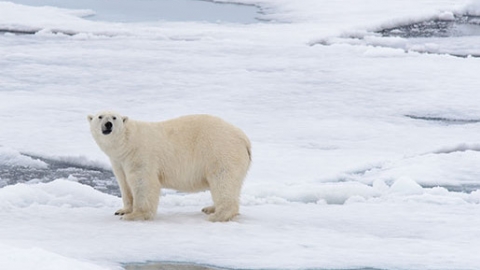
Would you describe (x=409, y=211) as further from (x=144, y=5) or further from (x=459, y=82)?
(x=144, y=5)

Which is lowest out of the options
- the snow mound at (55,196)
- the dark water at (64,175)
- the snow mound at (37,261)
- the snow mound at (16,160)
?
the snow mound at (37,261)

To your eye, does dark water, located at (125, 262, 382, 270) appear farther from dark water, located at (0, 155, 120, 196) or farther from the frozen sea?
dark water, located at (0, 155, 120, 196)

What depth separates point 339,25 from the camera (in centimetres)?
1324

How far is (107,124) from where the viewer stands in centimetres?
445

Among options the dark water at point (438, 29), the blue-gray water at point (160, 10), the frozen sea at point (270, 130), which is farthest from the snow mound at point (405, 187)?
the blue-gray water at point (160, 10)

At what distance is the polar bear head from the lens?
4449 millimetres

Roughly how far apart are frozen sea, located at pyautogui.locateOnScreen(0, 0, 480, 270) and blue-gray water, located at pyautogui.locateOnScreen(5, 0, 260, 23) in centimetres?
25

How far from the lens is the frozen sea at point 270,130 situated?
13.3 ft

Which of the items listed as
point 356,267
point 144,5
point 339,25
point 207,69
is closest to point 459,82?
point 207,69

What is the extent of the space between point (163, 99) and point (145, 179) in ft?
12.8

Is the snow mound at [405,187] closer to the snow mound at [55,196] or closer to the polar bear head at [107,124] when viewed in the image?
the snow mound at [55,196]

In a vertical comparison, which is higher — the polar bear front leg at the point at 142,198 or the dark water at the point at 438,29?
the dark water at the point at 438,29

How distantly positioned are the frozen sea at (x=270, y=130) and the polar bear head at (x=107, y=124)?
1.44 ft

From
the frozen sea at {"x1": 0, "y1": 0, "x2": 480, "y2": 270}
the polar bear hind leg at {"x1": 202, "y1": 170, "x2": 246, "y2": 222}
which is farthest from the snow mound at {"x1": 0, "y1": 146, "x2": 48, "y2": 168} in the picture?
the polar bear hind leg at {"x1": 202, "y1": 170, "x2": 246, "y2": 222}
